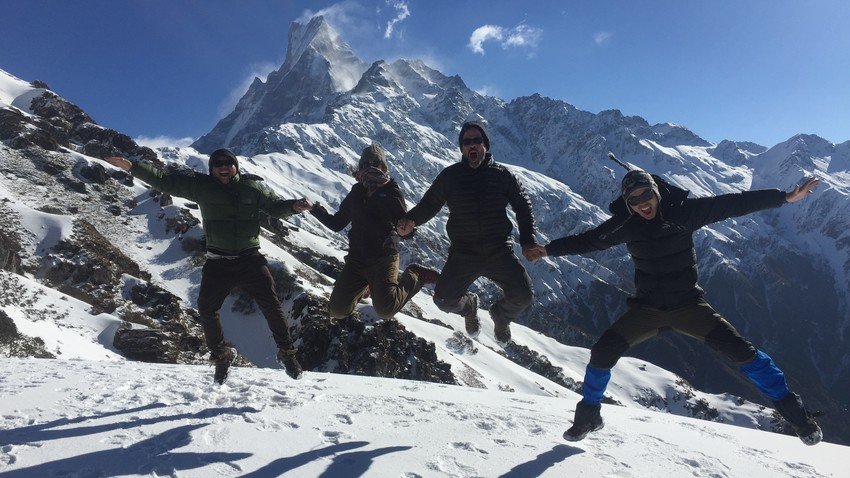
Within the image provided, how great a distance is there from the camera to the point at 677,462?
224 inches

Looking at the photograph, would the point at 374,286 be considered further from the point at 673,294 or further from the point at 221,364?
the point at 673,294

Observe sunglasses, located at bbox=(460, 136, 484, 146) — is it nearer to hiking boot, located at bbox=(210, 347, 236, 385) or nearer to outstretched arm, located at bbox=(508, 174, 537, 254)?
outstretched arm, located at bbox=(508, 174, 537, 254)

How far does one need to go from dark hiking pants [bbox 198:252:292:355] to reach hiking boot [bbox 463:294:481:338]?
138 inches

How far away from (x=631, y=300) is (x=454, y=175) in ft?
11.0

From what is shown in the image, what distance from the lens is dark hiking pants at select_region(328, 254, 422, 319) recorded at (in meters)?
7.88

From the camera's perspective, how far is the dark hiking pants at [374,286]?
788 centimetres

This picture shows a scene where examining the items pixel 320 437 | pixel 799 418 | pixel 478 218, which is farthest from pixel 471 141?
pixel 799 418

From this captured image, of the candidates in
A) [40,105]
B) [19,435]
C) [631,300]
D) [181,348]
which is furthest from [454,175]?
[40,105]

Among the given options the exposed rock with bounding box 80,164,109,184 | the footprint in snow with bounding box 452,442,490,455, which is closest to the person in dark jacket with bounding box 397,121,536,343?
the footprint in snow with bounding box 452,442,490,455

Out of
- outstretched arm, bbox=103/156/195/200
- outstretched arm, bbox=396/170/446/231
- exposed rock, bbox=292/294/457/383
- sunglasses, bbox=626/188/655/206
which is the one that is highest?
sunglasses, bbox=626/188/655/206

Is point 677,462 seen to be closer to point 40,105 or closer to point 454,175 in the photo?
point 454,175

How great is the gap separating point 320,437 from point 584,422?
11.3 ft

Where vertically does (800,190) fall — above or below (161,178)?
above

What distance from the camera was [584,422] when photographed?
627cm
